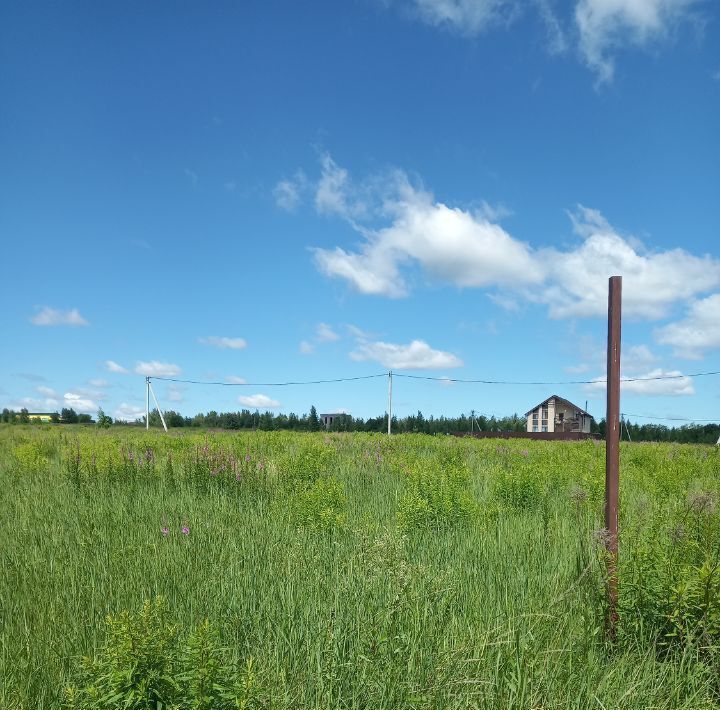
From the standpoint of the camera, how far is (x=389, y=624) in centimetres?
319

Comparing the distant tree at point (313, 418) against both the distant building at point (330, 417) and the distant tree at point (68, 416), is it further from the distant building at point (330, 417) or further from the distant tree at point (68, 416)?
the distant tree at point (68, 416)

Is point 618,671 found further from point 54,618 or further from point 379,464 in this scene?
point 379,464

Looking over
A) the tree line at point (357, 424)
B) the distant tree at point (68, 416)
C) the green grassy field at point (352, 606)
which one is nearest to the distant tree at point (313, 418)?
the tree line at point (357, 424)

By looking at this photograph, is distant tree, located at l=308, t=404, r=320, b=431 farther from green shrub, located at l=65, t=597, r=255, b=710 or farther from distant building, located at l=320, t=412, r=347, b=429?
green shrub, located at l=65, t=597, r=255, b=710

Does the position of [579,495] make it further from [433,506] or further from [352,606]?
[352,606]

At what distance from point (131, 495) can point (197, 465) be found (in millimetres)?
1221

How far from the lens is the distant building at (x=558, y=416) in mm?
63688

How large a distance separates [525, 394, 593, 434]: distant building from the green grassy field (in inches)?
2363

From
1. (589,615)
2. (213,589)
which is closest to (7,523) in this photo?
(213,589)

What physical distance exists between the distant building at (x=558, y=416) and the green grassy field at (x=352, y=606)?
60.0m

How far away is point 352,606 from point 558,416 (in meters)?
64.5

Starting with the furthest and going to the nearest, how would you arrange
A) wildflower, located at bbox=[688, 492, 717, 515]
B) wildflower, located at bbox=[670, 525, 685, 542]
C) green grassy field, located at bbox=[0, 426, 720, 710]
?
1. wildflower, located at bbox=[688, 492, 717, 515]
2. wildflower, located at bbox=[670, 525, 685, 542]
3. green grassy field, located at bbox=[0, 426, 720, 710]

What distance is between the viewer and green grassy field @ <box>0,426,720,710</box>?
265 cm

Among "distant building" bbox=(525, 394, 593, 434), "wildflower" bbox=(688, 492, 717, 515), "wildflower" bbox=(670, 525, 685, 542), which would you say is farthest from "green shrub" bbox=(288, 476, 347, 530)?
"distant building" bbox=(525, 394, 593, 434)
